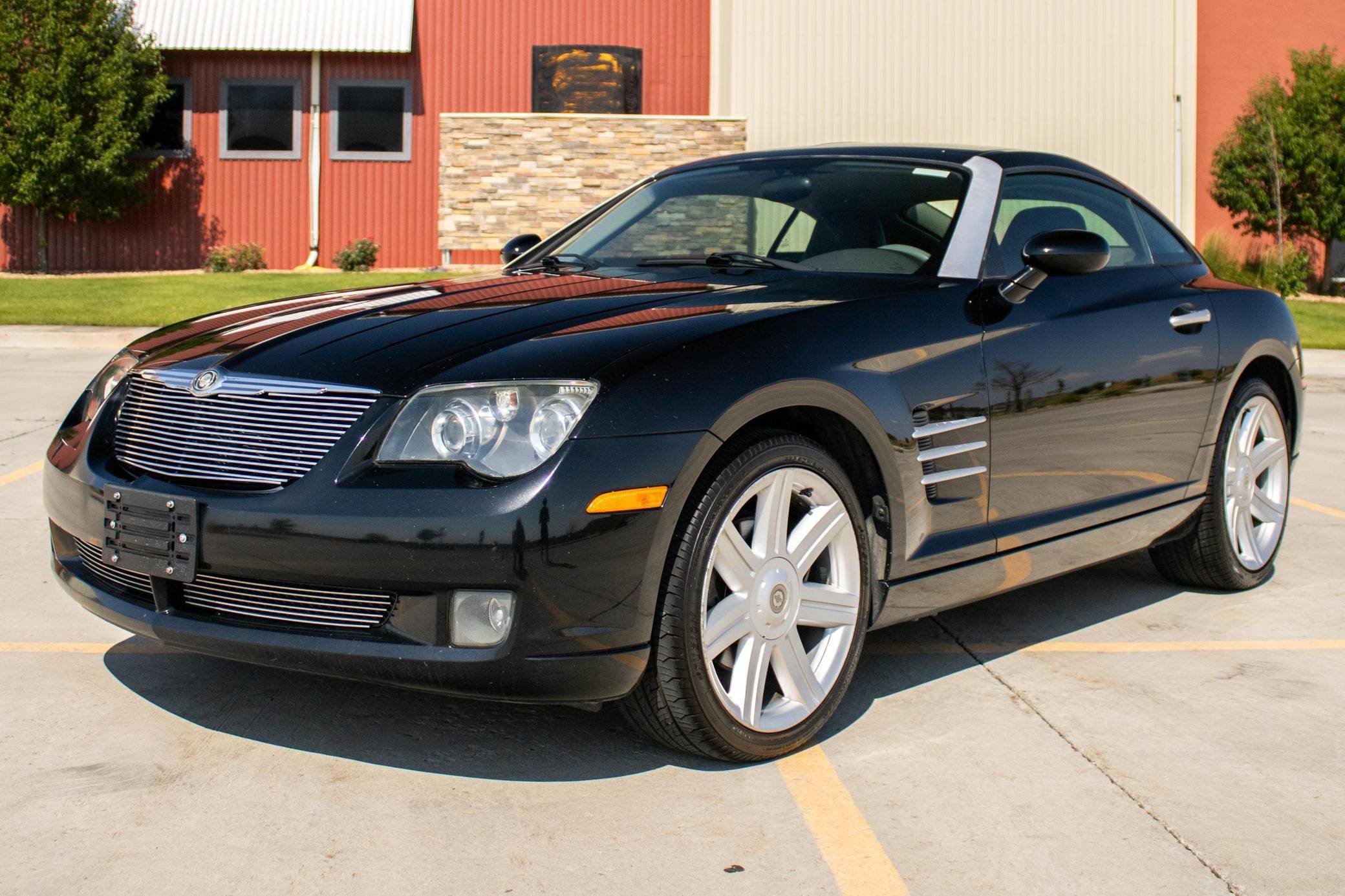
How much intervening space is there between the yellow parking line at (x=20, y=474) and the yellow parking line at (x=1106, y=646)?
4342 mm

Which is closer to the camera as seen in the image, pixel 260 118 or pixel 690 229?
pixel 690 229

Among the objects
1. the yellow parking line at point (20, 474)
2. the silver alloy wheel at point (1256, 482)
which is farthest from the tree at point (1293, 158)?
the yellow parking line at point (20, 474)

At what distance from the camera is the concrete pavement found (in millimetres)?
2723

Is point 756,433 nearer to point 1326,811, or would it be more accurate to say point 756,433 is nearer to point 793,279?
point 793,279

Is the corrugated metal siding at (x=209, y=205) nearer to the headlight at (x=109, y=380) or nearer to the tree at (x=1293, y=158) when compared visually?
the tree at (x=1293, y=158)

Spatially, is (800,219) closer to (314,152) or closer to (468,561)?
(468,561)

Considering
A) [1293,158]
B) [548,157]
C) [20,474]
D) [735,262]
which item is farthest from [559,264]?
[1293,158]

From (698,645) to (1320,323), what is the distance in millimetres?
16556

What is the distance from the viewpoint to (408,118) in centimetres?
2348

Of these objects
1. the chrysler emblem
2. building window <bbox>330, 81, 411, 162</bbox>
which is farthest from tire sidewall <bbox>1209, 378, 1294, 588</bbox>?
building window <bbox>330, 81, 411, 162</bbox>

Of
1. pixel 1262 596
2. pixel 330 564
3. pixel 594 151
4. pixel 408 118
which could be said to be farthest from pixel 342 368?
pixel 408 118

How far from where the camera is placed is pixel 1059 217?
449 centimetres

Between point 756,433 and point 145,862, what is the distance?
1527 mm

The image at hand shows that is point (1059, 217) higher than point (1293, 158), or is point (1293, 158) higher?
point (1293, 158)
